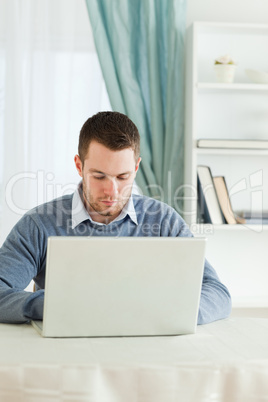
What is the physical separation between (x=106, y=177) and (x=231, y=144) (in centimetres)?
134

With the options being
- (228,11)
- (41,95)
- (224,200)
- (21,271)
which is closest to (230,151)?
(224,200)

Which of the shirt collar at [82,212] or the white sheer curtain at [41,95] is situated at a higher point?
the white sheer curtain at [41,95]

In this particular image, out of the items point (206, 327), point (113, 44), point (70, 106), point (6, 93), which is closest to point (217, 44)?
point (113, 44)

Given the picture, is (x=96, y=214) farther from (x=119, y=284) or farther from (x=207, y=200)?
(x=207, y=200)

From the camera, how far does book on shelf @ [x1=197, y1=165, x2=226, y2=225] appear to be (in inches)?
115

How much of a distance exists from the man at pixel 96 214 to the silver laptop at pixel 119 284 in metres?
0.30

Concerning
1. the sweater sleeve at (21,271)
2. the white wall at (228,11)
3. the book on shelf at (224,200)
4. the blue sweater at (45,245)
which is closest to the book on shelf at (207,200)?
the book on shelf at (224,200)

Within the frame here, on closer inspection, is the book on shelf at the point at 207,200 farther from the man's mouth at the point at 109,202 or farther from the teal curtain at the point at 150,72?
the man's mouth at the point at 109,202

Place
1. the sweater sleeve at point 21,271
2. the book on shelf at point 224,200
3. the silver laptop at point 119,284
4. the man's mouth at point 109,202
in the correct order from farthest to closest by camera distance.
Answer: the book on shelf at point 224,200, the man's mouth at point 109,202, the sweater sleeve at point 21,271, the silver laptop at point 119,284

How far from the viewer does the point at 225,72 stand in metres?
2.90

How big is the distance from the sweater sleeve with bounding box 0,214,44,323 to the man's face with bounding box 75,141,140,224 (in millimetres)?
190

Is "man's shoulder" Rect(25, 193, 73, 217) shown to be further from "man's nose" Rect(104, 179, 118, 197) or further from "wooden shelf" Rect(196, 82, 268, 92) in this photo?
"wooden shelf" Rect(196, 82, 268, 92)

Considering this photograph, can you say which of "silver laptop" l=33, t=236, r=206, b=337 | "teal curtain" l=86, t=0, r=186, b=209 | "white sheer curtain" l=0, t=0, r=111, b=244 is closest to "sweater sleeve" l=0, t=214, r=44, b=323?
"silver laptop" l=33, t=236, r=206, b=337

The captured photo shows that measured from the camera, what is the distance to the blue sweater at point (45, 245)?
53.7 inches
